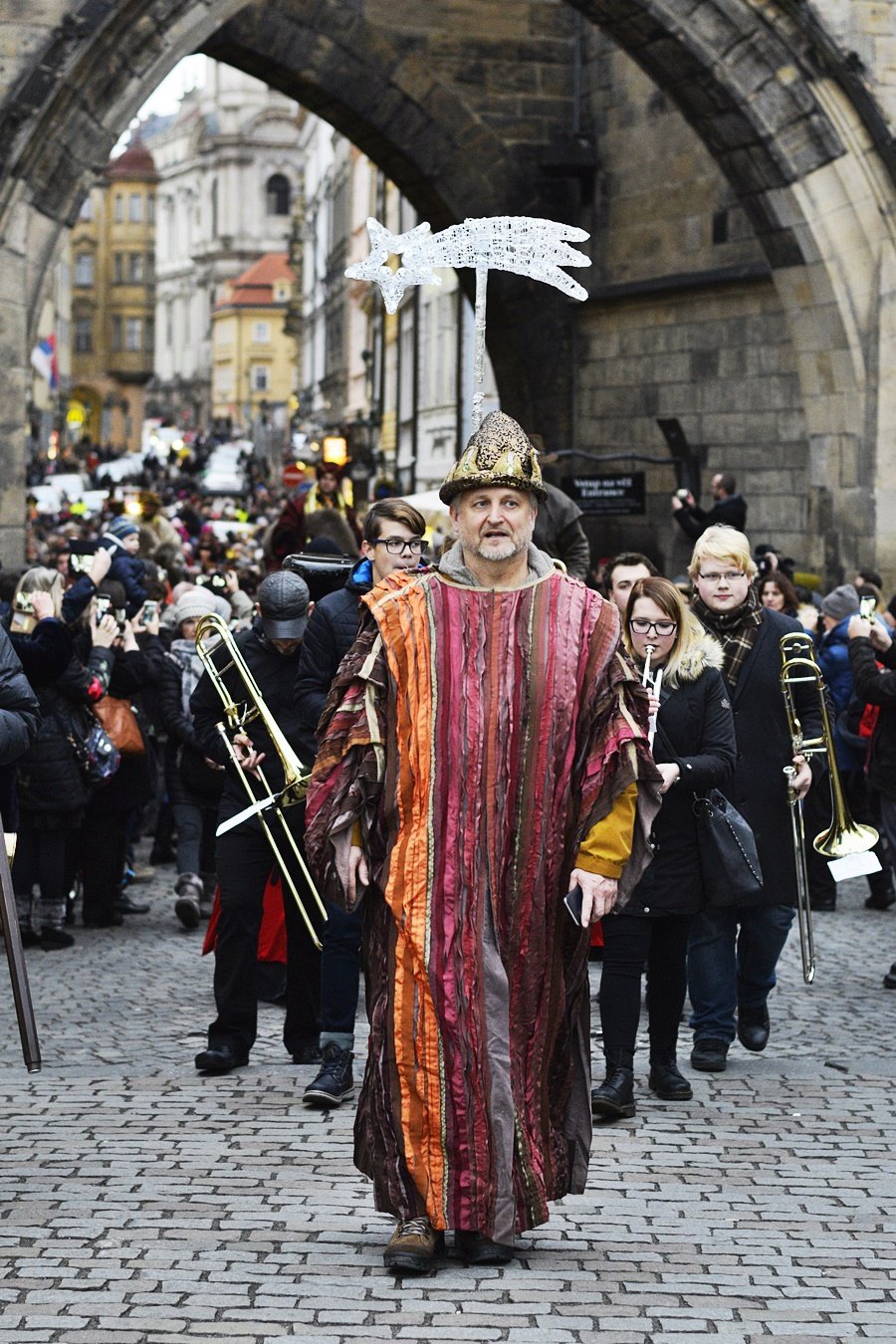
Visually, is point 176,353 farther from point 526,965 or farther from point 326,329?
point 526,965

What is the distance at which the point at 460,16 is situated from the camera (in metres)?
20.4

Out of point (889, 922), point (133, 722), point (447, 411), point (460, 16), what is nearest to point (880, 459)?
point (889, 922)

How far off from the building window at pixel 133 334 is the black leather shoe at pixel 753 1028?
444 feet

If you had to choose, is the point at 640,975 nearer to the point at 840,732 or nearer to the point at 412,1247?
the point at 412,1247

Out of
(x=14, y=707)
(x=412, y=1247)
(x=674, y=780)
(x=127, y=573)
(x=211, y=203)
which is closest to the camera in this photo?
(x=412, y=1247)

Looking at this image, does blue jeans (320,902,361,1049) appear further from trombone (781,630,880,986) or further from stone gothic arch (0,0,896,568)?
stone gothic arch (0,0,896,568)

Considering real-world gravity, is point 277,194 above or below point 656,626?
above

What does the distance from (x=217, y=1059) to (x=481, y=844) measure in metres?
2.30

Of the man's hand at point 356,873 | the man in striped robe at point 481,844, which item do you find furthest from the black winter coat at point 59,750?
the man's hand at point 356,873

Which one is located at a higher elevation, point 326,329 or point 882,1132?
point 326,329

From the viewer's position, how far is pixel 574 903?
5.09 metres

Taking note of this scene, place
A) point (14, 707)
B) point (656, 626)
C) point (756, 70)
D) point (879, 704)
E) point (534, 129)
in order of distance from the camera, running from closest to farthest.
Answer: point (14, 707) < point (656, 626) < point (879, 704) < point (756, 70) < point (534, 129)

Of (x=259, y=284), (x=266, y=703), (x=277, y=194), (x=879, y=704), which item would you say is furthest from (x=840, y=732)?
(x=277, y=194)

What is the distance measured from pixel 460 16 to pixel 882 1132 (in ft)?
51.7
